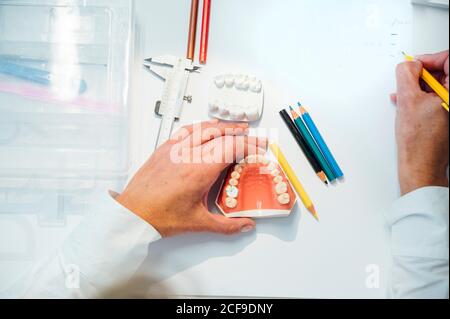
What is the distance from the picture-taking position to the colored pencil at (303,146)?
2.15ft

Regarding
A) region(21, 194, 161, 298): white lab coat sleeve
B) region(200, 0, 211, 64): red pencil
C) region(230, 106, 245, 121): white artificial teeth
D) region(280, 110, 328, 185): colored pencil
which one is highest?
region(200, 0, 211, 64): red pencil

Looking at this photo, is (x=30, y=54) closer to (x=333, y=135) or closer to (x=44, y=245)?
(x=44, y=245)

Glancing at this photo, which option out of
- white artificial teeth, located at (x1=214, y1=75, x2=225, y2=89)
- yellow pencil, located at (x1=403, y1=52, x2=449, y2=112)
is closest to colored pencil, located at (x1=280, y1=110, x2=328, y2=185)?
white artificial teeth, located at (x1=214, y1=75, x2=225, y2=89)

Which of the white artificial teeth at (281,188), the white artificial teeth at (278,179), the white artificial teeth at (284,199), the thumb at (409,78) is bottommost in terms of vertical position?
the white artificial teeth at (284,199)

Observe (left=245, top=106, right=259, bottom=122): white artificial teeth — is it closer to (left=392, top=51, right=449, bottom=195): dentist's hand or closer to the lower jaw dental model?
the lower jaw dental model

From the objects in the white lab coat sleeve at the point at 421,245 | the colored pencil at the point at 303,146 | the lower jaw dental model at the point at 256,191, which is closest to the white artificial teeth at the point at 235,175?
the lower jaw dental model at the point at 256,191

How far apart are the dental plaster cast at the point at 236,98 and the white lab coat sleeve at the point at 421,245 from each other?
0.92 feet

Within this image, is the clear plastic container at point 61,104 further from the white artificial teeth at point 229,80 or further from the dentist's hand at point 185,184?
the white artificial teeth at point 229,80

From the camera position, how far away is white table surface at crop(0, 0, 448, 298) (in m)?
0.64

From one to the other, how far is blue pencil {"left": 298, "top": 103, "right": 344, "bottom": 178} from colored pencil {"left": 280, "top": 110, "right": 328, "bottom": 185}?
19 mm

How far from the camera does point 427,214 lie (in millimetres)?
613

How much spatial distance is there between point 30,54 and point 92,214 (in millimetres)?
286
